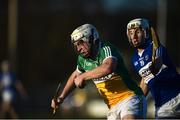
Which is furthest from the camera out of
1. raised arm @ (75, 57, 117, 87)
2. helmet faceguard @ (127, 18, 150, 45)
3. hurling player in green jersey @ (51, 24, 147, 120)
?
helmet faceguard @ (127, 18, 150, 45)

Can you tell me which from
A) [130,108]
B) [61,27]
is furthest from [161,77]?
[61,27]

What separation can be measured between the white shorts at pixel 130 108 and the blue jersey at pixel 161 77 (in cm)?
40

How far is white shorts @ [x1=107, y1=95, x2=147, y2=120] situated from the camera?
1052 cm

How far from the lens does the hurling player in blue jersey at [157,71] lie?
10.9 meters

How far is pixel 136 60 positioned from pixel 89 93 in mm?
23584

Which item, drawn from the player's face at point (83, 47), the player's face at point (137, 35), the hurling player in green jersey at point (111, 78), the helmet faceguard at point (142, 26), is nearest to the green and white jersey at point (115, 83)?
the hurling player in green jersey at point (111, 78)

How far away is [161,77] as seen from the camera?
11.0m

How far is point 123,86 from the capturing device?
34.9ft

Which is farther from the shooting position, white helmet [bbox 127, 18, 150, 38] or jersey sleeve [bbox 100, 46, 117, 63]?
white helmet [bbox 127, 18, 150, 38]

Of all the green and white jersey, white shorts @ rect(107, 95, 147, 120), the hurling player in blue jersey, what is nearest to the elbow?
the green and white jersey

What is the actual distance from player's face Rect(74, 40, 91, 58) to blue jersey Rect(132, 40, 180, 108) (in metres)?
0.88

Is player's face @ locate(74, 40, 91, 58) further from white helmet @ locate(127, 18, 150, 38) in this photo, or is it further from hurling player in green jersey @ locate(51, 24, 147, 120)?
white helmet @ locate(127, 18, 150, 38)

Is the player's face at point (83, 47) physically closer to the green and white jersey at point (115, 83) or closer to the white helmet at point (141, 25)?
the green and white jersey at point (115, 83)

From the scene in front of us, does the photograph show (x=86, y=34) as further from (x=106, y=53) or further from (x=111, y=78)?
(x=111, y=78)
